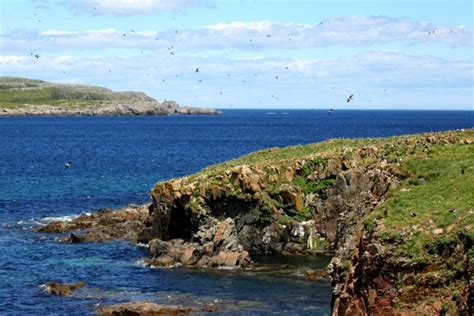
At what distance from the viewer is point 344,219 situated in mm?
56000

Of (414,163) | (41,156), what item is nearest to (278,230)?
(414,163)

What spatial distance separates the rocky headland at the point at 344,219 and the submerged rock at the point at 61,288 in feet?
26.8

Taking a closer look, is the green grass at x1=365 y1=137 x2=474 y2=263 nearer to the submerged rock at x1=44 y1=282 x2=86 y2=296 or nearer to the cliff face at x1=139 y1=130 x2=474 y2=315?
the cliff face at x1=139 y1=130 x2=474 y2=315

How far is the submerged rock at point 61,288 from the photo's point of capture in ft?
175

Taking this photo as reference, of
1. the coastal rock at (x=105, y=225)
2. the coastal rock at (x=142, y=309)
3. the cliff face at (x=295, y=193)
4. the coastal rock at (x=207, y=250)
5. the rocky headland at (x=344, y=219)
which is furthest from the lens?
the coastal rock at (x=105, y=225)

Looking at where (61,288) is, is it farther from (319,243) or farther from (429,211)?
(429,211)

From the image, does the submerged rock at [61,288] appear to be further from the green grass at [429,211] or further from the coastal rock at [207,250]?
the green grass at [429,211]

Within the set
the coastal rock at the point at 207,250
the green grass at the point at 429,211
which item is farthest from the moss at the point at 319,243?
the green grass at the point at 429,211

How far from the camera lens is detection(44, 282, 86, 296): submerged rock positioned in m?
53.2

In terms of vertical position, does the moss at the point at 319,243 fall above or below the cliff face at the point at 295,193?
below

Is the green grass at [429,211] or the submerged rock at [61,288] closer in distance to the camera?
the green grass at [429,211]

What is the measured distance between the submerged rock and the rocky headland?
8.17 m

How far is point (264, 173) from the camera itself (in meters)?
67.6

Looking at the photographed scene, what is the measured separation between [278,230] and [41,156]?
362ft
